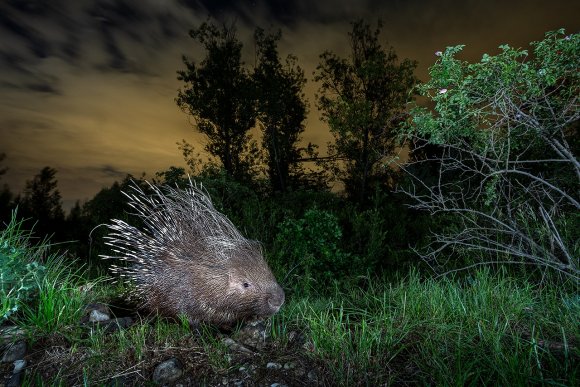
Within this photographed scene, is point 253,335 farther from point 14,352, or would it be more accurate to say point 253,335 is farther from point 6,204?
point 6,204

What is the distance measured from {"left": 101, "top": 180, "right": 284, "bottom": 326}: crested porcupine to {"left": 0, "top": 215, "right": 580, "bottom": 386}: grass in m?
0.16

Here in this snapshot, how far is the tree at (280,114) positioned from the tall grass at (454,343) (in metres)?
9.83

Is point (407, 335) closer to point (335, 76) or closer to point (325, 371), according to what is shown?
point (325, 371)

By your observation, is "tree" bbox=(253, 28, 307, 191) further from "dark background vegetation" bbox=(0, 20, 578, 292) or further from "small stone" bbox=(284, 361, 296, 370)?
"small stone" bbox=(284, 361, 296, 370)

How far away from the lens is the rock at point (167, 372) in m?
3.03

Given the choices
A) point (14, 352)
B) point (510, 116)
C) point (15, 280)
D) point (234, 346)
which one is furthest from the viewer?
point (510, 116)

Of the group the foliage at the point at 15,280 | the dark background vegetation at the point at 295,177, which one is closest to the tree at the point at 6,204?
the dark background vegetation at the point at 295,177

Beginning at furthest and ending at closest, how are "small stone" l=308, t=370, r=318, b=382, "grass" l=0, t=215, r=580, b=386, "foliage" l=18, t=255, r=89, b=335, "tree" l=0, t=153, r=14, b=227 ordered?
"tree" l=0, t=153, r=14, b=227, "foliage" l=18, t=255, r=89, b=335, "small stone" l=308, t=370, r=318, b=382, "grass" l=0, t=215, r=580, b=386

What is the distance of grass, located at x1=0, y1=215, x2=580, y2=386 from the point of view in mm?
2877

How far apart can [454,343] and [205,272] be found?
201 cm

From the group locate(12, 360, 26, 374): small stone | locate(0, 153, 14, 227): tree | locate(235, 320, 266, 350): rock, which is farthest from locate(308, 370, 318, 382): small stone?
locate(0, 153, 14, 227): tree

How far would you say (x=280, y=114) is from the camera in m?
13.8

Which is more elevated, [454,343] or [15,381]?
[454,343]

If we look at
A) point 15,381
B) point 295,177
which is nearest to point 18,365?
point 15,381
